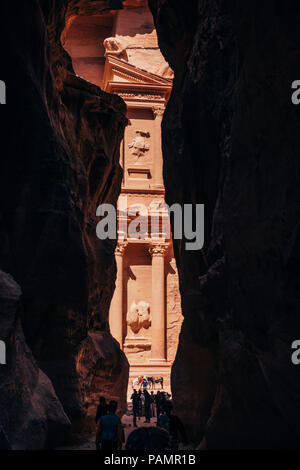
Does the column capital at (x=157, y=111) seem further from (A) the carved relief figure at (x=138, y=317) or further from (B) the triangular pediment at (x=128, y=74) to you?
(A) the carved relief figure at (x=138, y=317)

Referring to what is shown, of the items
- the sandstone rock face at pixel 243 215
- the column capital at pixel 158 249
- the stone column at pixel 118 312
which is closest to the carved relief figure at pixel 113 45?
the stone column at pixel 118 312

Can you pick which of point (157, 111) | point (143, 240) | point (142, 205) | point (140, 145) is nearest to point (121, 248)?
point (143, 240)

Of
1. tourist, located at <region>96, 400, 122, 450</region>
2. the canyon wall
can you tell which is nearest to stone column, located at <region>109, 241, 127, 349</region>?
the canyon wall

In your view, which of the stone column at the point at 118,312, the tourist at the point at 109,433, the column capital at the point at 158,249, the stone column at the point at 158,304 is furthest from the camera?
the column capital at the point at 158,249

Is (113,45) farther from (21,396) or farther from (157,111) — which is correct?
(21,396)

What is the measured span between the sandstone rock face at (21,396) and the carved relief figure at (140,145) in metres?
24.7

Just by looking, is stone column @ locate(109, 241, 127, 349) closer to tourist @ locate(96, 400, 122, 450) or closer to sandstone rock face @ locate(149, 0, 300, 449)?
sandstone rock face @ locate(149, 0, 300, 449)

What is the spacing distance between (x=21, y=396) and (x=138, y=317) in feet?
74.9

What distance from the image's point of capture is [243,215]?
898cm

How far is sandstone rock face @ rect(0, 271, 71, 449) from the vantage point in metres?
8.34

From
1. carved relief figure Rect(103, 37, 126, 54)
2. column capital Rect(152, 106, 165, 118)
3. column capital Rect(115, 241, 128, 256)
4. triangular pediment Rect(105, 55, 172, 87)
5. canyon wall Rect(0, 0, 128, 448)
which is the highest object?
carved relief figure Rect(103, 37, 126, 54)

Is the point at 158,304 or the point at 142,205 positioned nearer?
the point at 158,304

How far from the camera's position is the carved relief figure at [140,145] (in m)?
33.9
